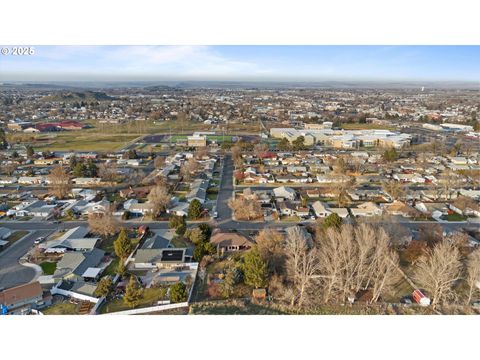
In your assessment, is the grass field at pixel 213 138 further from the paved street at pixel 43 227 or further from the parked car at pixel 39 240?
the parked car at pixel 39 240

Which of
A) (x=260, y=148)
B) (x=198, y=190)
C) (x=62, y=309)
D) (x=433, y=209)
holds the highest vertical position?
(x=260, y=148)

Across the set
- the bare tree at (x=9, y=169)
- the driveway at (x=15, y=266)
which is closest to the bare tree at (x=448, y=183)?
the driveway at (x=15, y=266)

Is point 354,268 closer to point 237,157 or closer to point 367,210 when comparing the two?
point 367,210

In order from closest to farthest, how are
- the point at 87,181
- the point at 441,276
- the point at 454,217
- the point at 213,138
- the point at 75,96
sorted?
the point at 441,276 < the point at 454,217 < the point at 87,181 < the point at 213,138 < the point at 75,96

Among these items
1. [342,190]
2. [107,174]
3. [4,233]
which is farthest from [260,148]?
[4,233]

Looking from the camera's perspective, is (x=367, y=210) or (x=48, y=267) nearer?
(x=48, y=267)

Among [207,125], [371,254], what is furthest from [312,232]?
[207,125]

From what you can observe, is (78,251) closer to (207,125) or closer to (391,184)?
(391,184)
